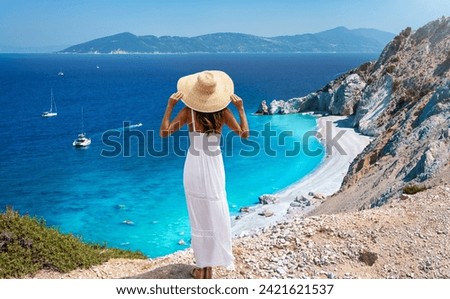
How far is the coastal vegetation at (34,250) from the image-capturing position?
829cm

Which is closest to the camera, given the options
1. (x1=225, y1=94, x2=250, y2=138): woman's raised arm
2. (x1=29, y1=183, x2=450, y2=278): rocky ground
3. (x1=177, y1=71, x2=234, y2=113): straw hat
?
(x1=177, y1=71, x2=234, y2=113): straw hat

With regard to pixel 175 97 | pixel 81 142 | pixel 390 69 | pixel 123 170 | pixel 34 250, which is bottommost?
pixel 123 170

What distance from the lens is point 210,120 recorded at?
6324 millimetres

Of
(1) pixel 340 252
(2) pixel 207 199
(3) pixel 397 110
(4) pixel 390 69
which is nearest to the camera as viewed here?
(2) pixel 207 199

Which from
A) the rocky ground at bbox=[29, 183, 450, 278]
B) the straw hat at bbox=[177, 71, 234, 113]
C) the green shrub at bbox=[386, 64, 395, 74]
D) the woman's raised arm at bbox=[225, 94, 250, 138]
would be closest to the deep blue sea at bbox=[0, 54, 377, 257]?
the green shrub at bbox=[386, 64, 395, 74]

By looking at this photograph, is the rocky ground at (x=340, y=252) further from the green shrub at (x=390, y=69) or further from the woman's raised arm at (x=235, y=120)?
the green shrub at (x=390, y=69)

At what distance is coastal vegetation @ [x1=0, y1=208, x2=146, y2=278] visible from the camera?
8289mm

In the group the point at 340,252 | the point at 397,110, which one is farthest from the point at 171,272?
the point at 397,110

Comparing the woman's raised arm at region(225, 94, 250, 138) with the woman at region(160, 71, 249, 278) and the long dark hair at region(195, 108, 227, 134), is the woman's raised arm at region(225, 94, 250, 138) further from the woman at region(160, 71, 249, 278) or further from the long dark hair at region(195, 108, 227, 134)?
the long dark hair at region(195, 108, 227, 134)

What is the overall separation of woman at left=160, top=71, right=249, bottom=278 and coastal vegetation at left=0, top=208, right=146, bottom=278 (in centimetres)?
322

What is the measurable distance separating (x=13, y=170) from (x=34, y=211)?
14244 millimetres

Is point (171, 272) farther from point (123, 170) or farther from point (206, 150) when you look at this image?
point (123, 170)

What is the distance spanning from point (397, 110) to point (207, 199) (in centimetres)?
4417
